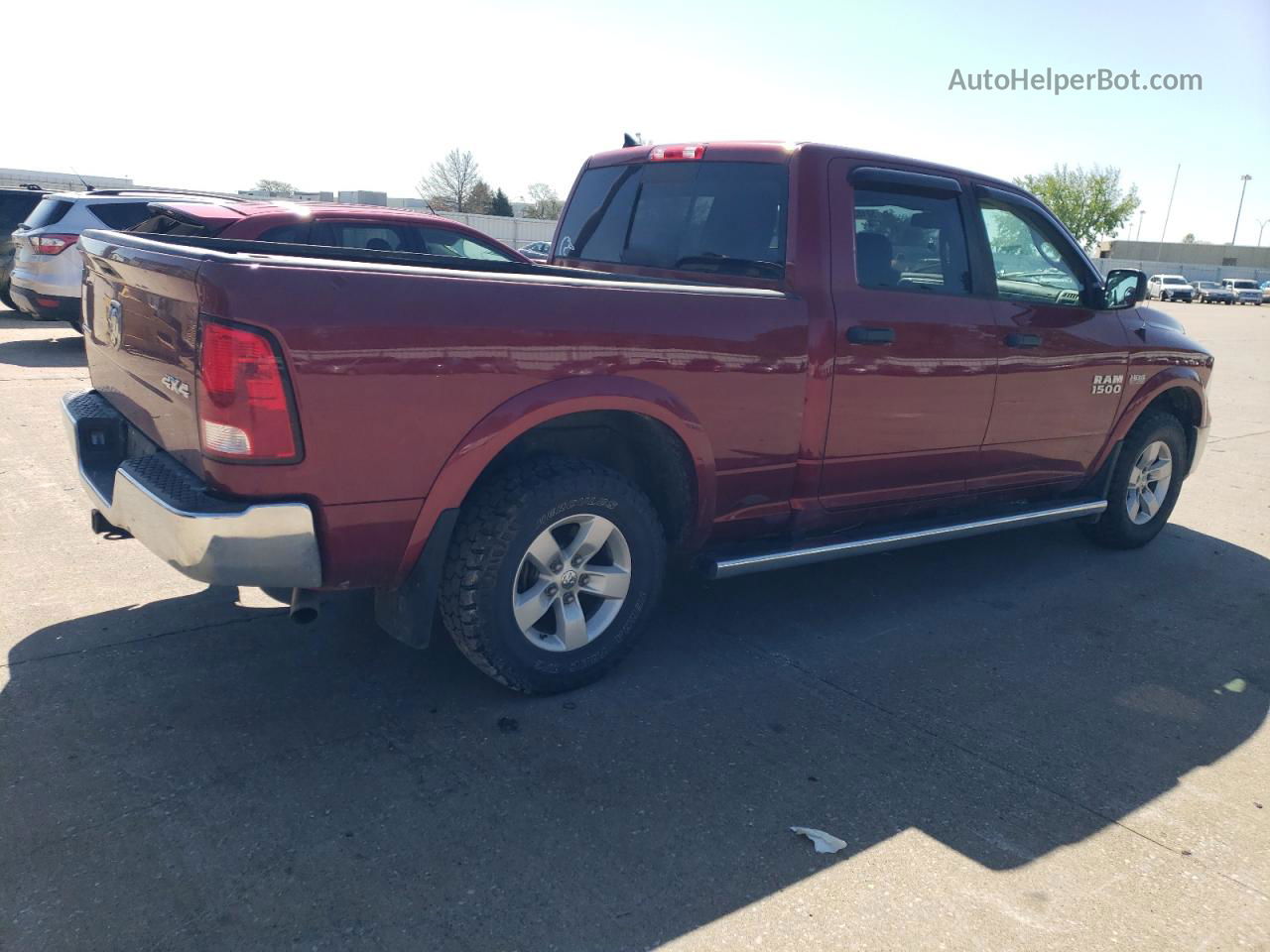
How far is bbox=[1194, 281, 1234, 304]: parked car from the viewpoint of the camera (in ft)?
198

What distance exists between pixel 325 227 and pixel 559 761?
5.98 meters

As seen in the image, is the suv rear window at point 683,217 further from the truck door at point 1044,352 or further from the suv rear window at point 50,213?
the suv rear window at point 50,213

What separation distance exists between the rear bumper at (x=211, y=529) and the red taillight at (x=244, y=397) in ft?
0.55

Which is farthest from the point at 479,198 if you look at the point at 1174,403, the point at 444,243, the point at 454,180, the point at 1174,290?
the point at 1174,403

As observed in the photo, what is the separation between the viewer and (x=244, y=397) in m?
2.89

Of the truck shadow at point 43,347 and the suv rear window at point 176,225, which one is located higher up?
the suv rear window at point 176,225

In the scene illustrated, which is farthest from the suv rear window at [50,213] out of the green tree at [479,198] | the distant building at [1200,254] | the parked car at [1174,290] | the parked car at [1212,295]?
the distant building at [1200,254]

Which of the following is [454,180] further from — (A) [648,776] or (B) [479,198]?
(A) [648,776]

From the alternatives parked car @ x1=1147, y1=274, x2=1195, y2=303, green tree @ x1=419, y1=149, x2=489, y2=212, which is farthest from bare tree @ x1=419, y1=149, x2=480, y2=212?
parked car @ x1=1147, y1=274, x2=1195, y2=303

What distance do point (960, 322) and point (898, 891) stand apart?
8.87 ft

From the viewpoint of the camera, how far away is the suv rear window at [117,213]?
1098 cm

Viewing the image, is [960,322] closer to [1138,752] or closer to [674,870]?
[1138,752]

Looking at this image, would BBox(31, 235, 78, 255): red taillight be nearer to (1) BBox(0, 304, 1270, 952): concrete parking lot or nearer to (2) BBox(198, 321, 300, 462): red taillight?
(1) BBox(0, 304, 1270, 952): concrete parking lot

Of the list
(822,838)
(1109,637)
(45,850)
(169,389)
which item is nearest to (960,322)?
(1109,637)
